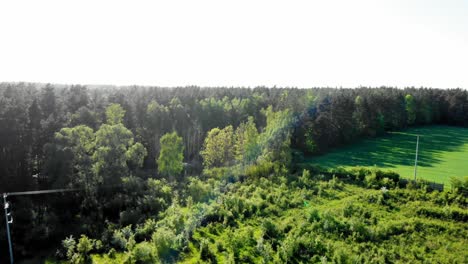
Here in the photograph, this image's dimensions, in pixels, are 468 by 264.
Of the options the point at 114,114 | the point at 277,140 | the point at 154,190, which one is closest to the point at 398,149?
the point at 277,140

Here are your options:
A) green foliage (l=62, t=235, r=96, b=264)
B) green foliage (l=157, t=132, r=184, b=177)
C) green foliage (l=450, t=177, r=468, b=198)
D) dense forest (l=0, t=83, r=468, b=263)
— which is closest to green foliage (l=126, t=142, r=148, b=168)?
dense forest (l=0, t=83, r=468, b=263)

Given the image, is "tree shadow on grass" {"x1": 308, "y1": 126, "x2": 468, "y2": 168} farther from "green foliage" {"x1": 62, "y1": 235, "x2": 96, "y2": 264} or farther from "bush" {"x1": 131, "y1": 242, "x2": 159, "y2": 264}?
"green foliage" {"x1": 62, "y1": 235, "x2": 96, "y2": 264}

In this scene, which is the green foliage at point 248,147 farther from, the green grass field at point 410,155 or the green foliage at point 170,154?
the green grass field at point 410,155

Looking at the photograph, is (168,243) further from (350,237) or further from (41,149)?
(41,149)

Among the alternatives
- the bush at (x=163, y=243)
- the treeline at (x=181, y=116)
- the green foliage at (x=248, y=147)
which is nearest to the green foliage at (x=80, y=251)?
the bush at (x=163, y=243)

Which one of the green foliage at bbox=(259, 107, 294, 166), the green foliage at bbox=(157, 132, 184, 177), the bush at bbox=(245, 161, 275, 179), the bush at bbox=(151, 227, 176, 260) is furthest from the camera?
the green foliage at bbox=(259, 107, 294, 166)

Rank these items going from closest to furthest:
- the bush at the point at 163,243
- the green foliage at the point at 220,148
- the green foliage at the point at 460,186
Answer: the bush at the point at 163,243
the green foliage at the point at 460,186
the green foliage at the point at 220,148

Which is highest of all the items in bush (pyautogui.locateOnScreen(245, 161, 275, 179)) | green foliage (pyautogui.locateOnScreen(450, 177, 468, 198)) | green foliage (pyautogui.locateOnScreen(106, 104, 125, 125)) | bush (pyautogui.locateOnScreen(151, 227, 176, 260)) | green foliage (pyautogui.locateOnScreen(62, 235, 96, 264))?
green foliage (pyautogui.locateOnScreen(106, 104, 125, 125))

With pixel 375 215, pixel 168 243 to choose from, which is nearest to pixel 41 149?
pixel 168 243
